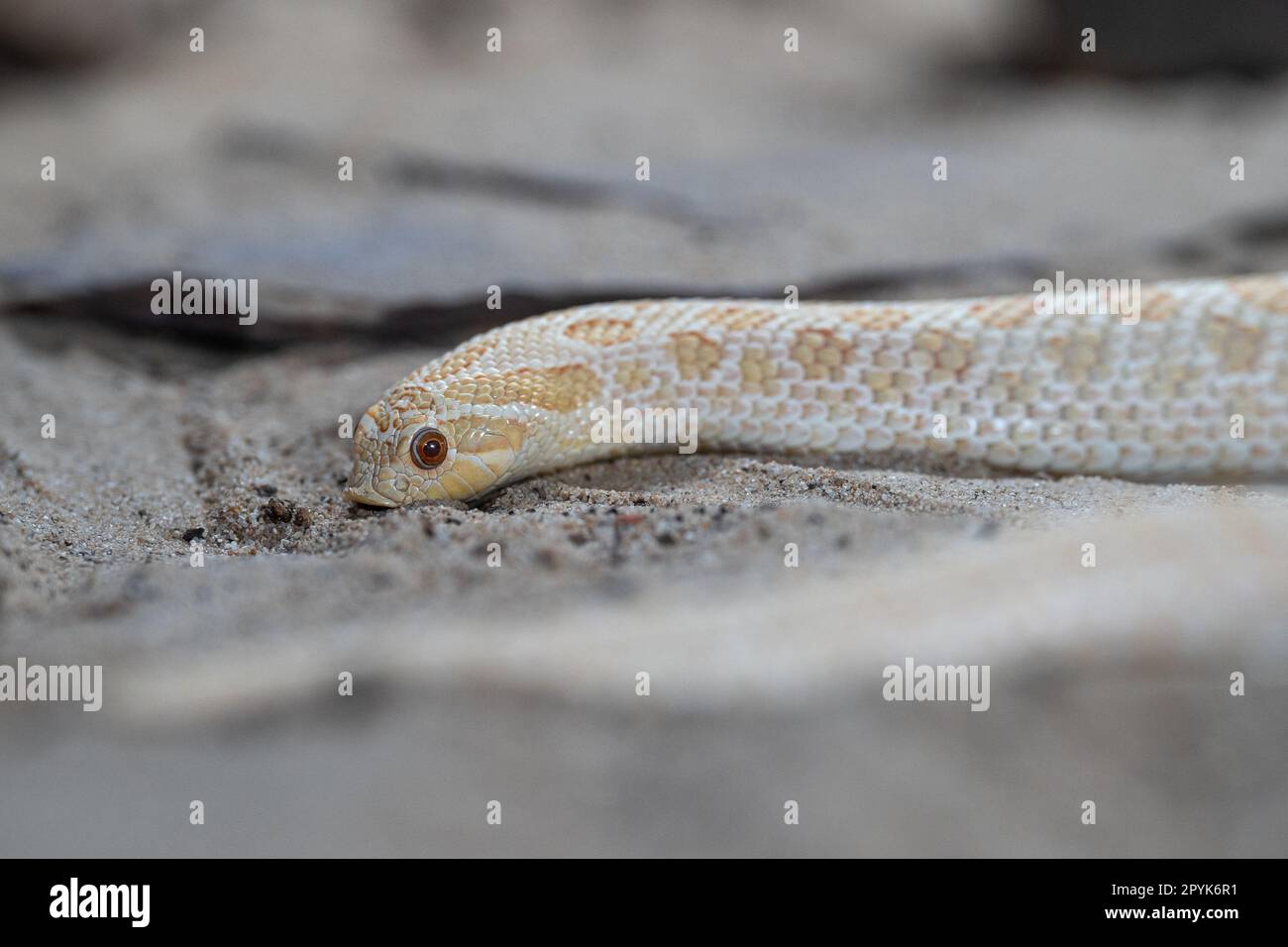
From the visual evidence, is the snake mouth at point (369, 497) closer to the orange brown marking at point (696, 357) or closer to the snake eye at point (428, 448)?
the snake eye at point (428, 448)

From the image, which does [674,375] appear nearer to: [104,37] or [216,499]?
[216,499]

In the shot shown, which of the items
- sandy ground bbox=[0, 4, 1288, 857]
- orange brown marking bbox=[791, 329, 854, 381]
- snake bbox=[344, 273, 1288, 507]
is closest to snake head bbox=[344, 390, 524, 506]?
sandy ground bbox=[0, 4, 1288, 857]

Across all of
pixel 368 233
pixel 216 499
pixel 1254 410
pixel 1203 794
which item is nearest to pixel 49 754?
pixel 216 499

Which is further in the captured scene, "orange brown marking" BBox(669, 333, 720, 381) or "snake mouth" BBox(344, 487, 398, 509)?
"orange brown marking" BBox(669, 333, 720, 381)

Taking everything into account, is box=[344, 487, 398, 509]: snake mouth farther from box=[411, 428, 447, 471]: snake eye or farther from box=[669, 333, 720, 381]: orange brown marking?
box=[669, 333, 720, 381]: orange brown marking

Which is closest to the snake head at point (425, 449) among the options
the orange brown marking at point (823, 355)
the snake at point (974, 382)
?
the snake at point (974, 382)

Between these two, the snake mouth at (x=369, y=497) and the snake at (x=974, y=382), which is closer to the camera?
the snake mouth at (x=369, y=497)

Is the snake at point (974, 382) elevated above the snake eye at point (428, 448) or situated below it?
above

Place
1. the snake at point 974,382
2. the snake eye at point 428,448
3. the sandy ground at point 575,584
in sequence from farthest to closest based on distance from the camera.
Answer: the snake at point 974,382
the snake eye at point 428,448
the sandy ground at point 575,584
